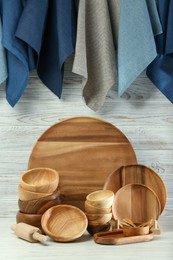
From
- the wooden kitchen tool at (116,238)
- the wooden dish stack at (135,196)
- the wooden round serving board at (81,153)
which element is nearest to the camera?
the wooden kitchen tool at (116,238)

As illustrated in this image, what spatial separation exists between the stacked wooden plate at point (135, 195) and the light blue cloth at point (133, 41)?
236 mm

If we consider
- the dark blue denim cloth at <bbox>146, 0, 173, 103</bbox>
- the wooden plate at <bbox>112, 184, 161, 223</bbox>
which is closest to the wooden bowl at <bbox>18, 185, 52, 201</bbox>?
the wooden plate at <bbox>112, 184, 161, 223</bbox>

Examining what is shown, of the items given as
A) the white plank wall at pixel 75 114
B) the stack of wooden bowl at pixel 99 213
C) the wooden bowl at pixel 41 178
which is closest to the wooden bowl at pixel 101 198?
the stack of wooden bowl at pixel 99 213

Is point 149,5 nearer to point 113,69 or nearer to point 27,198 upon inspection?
point 113,69

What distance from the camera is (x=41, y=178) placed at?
139cm

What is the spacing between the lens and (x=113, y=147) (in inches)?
58.6

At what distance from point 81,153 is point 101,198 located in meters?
0.20

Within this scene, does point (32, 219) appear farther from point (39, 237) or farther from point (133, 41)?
point (133, 41)

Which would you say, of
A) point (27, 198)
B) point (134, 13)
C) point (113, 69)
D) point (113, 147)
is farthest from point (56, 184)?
point (134, 13)

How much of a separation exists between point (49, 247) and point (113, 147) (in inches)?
15.5

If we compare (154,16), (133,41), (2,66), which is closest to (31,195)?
(2,66)

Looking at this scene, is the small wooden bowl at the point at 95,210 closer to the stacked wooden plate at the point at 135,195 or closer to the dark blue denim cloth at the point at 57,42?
the stacked wooden plate at the point at 135,195

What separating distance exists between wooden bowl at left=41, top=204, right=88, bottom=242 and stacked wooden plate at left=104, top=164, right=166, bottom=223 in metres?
0.11

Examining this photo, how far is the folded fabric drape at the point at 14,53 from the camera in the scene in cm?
139
